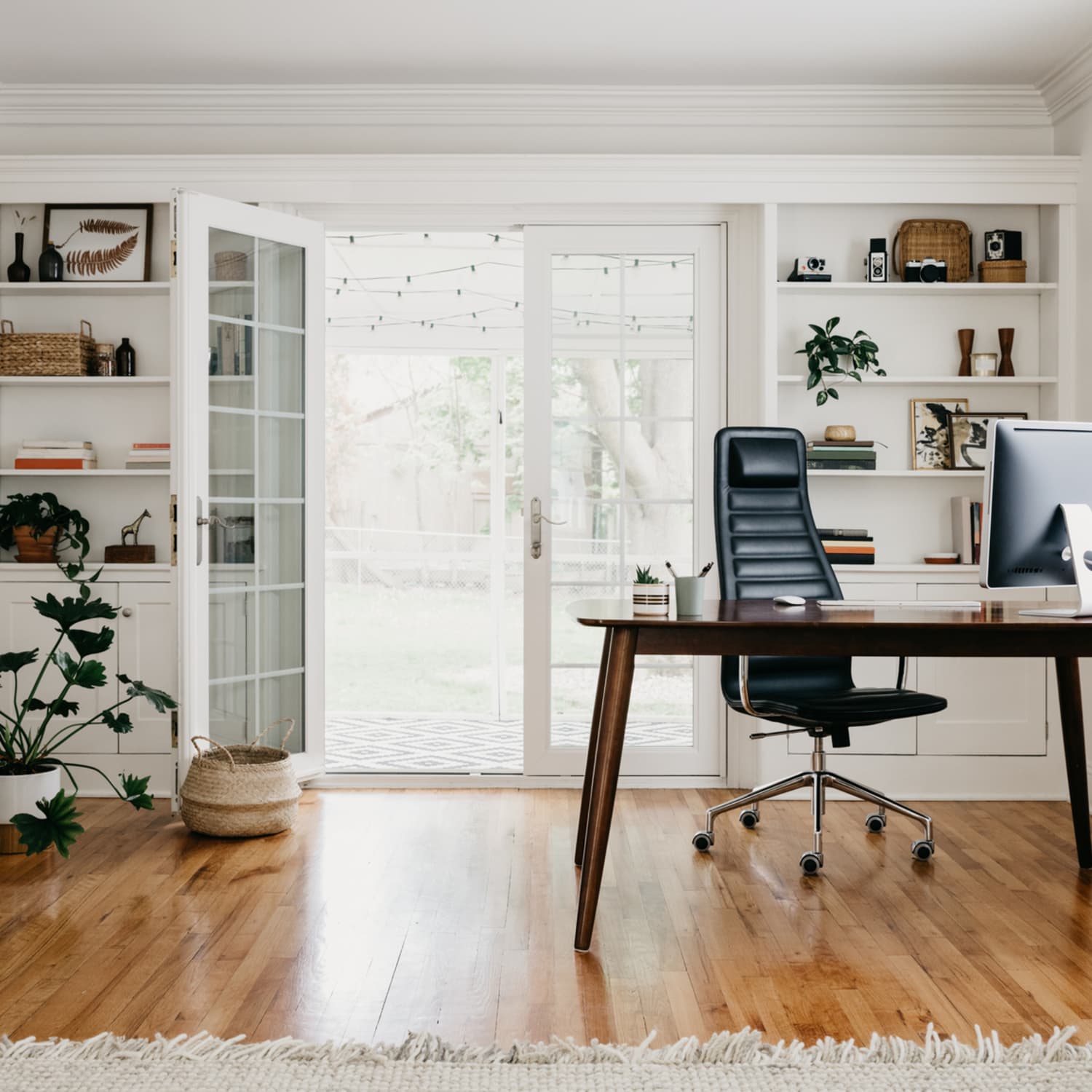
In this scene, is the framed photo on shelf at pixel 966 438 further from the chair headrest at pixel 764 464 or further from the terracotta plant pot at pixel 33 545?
the terracotta plant pot at pixel 33 545

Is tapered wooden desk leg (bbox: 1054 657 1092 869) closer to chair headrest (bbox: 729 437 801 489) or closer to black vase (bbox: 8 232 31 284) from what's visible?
chair headrest (bbox: 729 437 801 489)

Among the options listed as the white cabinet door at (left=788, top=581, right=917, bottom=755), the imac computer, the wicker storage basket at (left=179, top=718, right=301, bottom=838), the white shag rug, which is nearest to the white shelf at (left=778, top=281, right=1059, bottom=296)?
the white cabinet door at (left=788, top=581, right=917, bottom=755)

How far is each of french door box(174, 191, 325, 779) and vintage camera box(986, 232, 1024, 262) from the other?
254 cm

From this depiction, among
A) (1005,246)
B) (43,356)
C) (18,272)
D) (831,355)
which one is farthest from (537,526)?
(18,272)

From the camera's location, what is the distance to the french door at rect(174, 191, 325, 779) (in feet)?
11.9

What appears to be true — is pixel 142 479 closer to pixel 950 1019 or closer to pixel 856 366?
pixel 856 366

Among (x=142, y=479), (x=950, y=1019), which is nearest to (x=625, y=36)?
(x=142, y=479)

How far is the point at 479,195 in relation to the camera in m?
4.03

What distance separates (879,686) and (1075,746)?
0.94 metres

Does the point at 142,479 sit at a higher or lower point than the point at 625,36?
lower

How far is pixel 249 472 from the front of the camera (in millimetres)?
3893

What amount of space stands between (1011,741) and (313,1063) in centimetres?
301

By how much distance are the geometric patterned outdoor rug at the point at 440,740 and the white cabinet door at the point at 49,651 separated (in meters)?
0.88

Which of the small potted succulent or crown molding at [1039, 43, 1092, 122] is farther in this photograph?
crown molding at [1039, 43, 1092, 122]
